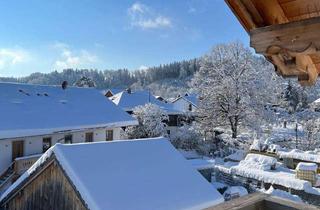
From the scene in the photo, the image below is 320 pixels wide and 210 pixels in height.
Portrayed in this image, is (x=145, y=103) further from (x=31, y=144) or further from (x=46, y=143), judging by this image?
(x=31, y=144)

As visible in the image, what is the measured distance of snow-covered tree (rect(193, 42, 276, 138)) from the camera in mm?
23922

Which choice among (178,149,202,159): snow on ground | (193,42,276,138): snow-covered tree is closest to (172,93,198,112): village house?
(178,149,202,159): snow on ground

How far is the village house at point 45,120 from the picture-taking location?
1599cm

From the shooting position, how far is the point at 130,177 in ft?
31.2

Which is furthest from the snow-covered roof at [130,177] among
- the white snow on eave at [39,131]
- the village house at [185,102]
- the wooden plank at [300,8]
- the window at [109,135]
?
the village house at [185,102]

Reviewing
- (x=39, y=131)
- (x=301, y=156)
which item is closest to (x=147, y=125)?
(x=39, y=131)

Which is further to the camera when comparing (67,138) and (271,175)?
(67,138)

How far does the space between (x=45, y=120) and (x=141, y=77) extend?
101991 mm

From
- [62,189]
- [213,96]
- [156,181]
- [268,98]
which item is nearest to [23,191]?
[62,189]

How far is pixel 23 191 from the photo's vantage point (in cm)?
1040

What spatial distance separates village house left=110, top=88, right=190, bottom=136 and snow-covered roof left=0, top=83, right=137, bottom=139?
363 inches

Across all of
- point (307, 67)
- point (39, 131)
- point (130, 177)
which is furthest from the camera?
point (39, 131)

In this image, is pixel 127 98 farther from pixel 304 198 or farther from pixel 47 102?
pixel 304 198

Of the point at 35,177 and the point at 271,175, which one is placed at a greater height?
the point at 35,177
